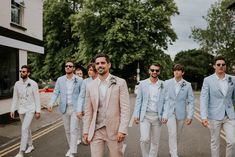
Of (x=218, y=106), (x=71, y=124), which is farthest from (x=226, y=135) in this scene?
(x=71, y=124)

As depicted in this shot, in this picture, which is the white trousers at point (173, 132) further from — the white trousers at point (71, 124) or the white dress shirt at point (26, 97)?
the white dress shirt at point (26, 97)

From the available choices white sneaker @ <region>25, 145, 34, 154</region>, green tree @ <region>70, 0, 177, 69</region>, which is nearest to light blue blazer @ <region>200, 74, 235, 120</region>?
white sneaker @ <region>25, 145, 34, 154</region>

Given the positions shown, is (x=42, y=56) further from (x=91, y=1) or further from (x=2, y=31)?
(x=2, y=31)

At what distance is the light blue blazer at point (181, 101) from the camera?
30.2 ft

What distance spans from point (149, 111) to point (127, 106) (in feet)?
8.54

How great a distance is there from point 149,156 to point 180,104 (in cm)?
139

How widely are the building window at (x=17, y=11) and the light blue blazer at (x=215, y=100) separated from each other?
42.8ft

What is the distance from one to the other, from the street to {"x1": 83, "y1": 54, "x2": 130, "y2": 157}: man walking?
4.06m

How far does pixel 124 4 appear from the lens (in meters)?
46.3

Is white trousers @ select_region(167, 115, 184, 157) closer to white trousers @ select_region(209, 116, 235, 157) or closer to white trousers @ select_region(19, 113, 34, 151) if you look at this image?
white trousers @ select_region(209, 116, 235, 157)

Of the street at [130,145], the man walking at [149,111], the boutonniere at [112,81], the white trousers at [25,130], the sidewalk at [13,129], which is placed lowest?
the sidewalk at [13,129]

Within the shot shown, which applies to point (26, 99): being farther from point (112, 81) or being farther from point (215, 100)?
point (112, 81)

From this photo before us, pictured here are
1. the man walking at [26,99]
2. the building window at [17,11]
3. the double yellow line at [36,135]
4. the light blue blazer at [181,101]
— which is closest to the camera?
the light blue blazer at [181,101]

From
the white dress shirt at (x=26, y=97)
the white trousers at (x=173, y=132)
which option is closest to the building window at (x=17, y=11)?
the white dress shirt at (x=26, y=97)
